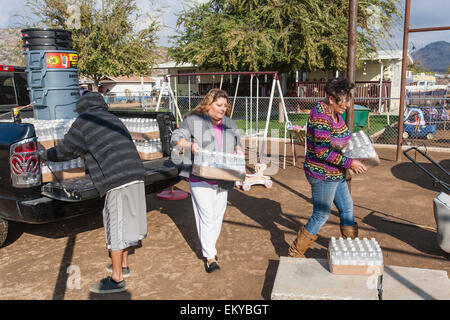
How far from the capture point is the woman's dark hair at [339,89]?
338 centimetres

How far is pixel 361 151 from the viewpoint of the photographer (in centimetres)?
350

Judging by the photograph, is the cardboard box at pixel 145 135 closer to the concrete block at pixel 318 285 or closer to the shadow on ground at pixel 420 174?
the concrete block at pixel 318 285

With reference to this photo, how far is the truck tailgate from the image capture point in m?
3.83

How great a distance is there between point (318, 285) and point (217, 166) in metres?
1.29

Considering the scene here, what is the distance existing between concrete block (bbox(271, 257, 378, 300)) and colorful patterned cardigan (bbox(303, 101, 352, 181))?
2.77ft

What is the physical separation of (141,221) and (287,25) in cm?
1267

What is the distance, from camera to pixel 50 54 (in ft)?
21.3

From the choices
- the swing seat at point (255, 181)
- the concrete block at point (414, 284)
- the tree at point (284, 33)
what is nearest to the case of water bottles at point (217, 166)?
the concrete block at point (414, 284)

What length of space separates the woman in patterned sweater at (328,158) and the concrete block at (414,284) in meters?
0.74

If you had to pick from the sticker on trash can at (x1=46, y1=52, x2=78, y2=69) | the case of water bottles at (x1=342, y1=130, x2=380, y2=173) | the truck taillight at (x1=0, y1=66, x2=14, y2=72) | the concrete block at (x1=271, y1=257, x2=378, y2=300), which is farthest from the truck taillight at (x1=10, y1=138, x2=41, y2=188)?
the truck taillight at (x1=0, y1=66, x2=14, y2=72)

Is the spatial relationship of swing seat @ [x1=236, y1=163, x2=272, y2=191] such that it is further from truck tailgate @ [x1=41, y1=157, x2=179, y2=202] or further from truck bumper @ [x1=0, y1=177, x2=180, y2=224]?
truck bumper @ [x1=0, y1=177, x2=180, y2=224]
